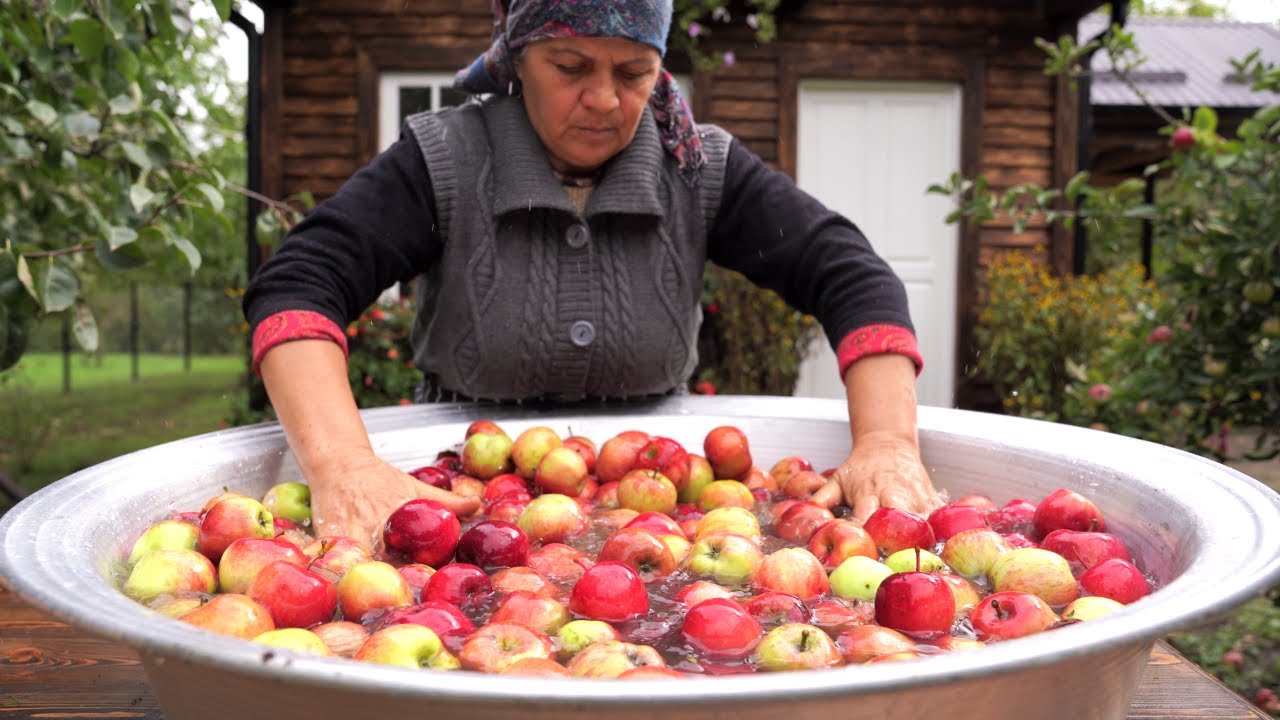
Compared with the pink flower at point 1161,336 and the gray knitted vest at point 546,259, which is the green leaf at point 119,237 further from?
the pink flower at point 1161,336

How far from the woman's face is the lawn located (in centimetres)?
262

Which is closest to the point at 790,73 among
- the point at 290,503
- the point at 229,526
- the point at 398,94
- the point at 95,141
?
the point at 398,94

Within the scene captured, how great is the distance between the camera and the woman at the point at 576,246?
207 cm

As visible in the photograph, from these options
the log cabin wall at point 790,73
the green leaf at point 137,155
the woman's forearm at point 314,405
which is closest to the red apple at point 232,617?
the woman's forearm at point 314,405

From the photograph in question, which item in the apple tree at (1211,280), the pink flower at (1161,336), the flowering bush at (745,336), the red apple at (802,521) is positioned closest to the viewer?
the red apple at (802,521)

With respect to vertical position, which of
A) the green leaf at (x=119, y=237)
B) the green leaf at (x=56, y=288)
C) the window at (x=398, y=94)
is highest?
the window at (x=398, y=94)

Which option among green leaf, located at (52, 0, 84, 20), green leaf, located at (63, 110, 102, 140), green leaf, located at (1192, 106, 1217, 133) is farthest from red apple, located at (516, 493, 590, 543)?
green leaf, located at (1192, 106, 1217, 133)

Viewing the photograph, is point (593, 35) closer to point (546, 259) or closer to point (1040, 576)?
point (546, 259)

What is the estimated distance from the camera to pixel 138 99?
8.38ft

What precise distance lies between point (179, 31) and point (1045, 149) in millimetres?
7677

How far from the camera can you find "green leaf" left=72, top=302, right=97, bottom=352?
90.0 inches

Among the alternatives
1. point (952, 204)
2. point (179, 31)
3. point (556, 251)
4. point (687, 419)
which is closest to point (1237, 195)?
point (687, 419)

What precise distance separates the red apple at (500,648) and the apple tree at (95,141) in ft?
4.10

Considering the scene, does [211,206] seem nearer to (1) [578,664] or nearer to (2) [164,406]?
(1) [578,664]
